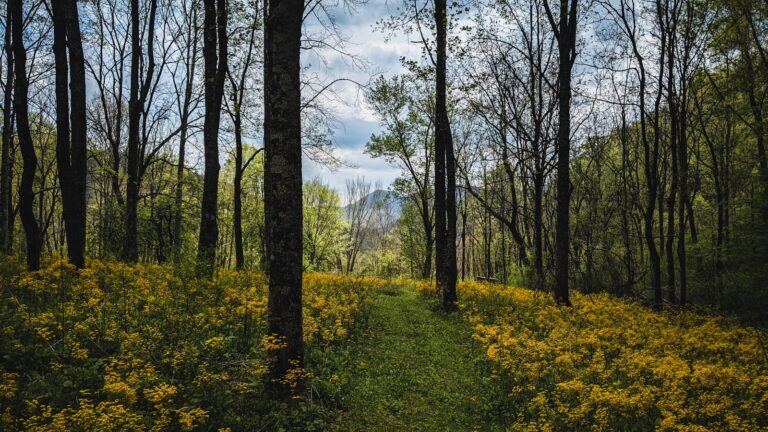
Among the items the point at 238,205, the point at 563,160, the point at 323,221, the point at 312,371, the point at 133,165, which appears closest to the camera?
the point at 312,371

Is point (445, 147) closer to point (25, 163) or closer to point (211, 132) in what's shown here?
point (211, 132)

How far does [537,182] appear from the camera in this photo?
56.8 feet

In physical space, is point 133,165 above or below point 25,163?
above

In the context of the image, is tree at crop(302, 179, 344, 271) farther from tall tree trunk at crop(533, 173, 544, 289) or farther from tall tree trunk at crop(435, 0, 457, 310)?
tall tree trunk at crop(435, 0, 457, 310)

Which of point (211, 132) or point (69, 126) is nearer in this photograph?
point (69, 126)

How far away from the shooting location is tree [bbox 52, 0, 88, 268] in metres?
8.44

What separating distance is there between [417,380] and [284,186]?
14.9 ft

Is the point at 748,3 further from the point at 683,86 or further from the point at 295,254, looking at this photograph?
the point at 295,254

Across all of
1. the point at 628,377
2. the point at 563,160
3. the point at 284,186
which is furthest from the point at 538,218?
the point at 284,186

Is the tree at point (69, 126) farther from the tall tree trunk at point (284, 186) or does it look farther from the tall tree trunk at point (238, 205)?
the tall tree trunk at point (238, 205)

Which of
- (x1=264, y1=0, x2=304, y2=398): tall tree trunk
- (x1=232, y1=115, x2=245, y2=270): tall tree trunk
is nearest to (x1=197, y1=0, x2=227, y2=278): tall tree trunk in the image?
(x1=232, y1=115, x2=245, y2=270): tall tree trunk

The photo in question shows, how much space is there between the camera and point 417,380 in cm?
707

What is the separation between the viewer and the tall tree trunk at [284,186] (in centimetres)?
498

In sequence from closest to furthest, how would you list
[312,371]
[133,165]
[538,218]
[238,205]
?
[312,371]
[133,165]
[538,218]
[238,205]
